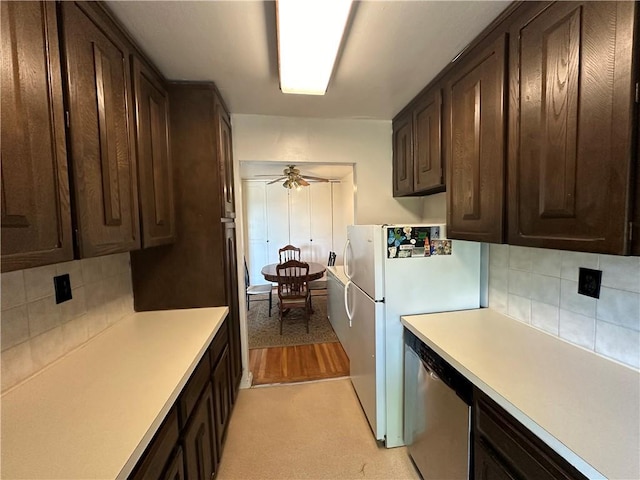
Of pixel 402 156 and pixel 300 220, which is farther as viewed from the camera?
pixel 300 220

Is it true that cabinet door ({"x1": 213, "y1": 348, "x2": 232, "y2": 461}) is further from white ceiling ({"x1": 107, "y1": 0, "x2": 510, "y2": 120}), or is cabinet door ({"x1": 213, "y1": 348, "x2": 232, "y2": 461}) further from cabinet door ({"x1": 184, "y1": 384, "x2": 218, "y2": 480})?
white ceiling ({"x1": 107, "y1": 0, "x2": 510, "y2": 120})

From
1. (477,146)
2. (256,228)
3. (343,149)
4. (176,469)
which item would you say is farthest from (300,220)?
(176,469)

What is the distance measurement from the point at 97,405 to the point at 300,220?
469 centimetres

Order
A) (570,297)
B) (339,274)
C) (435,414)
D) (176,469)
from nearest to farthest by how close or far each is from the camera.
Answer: (176,469) → (570,297) → (435,414) → (339,274)

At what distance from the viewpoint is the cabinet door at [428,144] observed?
1.73 meters

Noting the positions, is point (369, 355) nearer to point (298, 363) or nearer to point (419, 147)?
point (298, 363)

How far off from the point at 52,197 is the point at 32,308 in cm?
58

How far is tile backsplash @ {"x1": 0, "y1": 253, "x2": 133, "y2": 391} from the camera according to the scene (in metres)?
0.97

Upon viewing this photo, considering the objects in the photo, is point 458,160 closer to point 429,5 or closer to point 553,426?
point 429,5

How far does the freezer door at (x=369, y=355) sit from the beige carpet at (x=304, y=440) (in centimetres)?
15

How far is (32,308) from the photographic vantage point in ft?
3.49

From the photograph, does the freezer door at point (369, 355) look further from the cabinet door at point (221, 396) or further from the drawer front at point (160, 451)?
the drawer front at point (160, 451)

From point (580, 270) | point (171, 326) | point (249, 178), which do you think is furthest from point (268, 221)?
point (580, 270)

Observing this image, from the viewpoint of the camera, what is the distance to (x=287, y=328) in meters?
3.67
